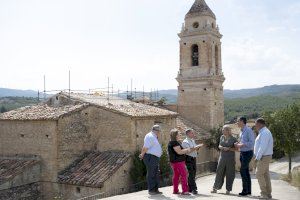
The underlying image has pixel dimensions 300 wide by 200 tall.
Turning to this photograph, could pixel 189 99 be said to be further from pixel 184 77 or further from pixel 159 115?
pixel 159 115

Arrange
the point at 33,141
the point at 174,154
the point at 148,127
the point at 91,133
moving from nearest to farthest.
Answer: the point at 174,154 < the point at 33,141 < the point at 91,133 < the point at 148,127

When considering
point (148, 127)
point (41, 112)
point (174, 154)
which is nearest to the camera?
point (174, 154)

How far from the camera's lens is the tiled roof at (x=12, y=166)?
1844 centimetres

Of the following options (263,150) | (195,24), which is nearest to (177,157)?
(263,150)

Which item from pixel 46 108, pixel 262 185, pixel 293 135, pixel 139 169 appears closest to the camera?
pixel 262 185

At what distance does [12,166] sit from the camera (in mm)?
19500

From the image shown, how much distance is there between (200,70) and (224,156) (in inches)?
810

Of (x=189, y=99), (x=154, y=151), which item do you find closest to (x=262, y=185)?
(x=154, y=151)

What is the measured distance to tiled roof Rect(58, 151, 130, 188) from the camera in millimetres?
18391

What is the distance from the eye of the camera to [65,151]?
20031 mm

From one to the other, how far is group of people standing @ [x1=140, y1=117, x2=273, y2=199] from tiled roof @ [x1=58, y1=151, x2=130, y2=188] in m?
7.94

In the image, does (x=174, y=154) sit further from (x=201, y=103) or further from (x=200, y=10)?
(x=200, y=10)

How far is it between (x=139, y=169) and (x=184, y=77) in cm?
1311

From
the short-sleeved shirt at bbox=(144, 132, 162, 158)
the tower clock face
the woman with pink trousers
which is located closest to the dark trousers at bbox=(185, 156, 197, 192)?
the woman with pink trousers
